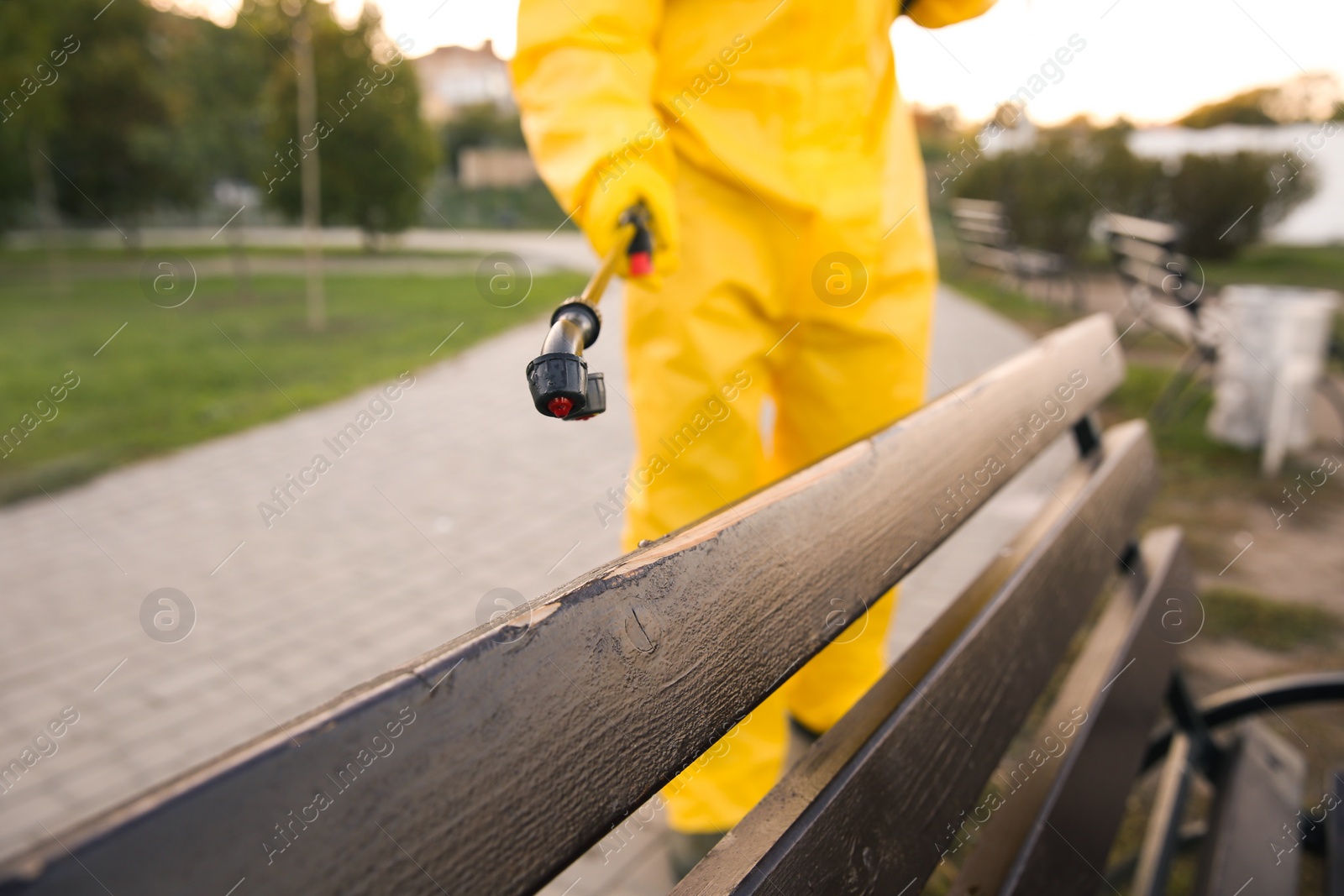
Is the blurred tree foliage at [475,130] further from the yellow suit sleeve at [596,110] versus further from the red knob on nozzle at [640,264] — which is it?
the red knob on nozzle at [640,264]

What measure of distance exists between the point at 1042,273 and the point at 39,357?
28.3 feet

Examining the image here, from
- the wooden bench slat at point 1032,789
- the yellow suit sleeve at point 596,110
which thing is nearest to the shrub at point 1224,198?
the wooden bench slat at point 1032,789

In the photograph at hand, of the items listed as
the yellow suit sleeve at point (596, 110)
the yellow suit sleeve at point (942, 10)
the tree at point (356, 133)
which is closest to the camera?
the yellow suit sleeve at point (596, 110)

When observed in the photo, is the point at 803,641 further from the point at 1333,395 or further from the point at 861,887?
the point at 1333,395

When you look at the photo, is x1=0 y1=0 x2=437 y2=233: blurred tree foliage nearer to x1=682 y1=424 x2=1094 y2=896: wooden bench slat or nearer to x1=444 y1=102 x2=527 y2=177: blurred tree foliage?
x1=682 y1=424 x2=1094 y2=896: wooden bench slat

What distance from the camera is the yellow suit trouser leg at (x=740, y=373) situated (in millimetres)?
1457

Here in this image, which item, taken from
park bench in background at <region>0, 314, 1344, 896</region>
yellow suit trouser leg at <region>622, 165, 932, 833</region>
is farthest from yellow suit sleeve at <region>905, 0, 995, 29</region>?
park bench in background at <region>0, 314, 1344, 896</region>

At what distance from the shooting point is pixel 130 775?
2369 mm

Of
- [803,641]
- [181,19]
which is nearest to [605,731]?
[803,641]

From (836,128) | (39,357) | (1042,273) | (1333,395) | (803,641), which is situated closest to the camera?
(803,641)

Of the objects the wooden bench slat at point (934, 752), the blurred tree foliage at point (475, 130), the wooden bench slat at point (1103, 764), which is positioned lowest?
the wooden bench slat at point (1103, 764)

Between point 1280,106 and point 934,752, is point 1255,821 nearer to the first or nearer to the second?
point 934,752

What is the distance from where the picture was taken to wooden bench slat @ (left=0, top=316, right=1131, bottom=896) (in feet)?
1.27

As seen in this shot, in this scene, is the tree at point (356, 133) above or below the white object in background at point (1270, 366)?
above
